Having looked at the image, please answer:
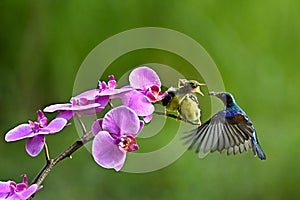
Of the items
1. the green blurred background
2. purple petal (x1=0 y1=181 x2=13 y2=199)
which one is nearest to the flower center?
purple petal (x1=0 y1=181 x2=13 y2=199)

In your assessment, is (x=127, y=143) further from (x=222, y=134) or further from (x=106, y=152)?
(x=222, y=134)

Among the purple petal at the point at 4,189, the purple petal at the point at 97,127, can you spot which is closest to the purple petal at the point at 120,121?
the purple petal at the point at 97,127

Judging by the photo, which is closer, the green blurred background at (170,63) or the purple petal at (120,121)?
the purple petal at (120,121)

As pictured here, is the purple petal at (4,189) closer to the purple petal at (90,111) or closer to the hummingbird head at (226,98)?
the purple petal at (90,111)

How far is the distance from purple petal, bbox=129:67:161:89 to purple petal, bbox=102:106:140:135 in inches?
3.0

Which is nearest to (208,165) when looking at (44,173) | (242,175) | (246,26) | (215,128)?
(242,175)

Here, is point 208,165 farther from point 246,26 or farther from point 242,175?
point 246,26

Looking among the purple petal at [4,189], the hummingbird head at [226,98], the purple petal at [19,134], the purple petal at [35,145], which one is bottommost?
the purple petal at [4,189]

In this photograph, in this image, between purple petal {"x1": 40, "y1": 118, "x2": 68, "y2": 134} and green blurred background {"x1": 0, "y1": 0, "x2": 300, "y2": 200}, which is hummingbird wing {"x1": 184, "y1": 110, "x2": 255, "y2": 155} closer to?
purple petal {"x1": 40, "y1": 118, "x2": 68, "y2": 134}

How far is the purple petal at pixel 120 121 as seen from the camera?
22.7 inches

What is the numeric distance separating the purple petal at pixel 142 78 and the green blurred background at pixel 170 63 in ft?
4.65

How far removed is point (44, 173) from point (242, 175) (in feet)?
5.65

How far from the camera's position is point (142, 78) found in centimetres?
66

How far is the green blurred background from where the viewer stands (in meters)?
→ 2.10
